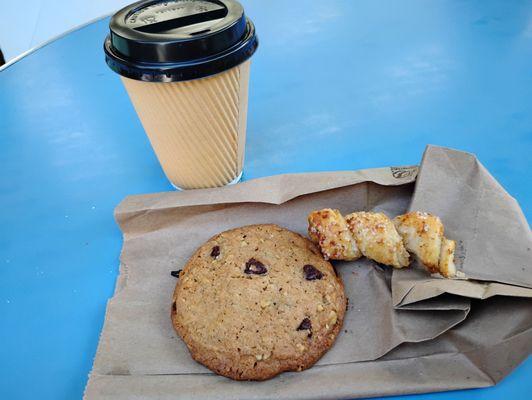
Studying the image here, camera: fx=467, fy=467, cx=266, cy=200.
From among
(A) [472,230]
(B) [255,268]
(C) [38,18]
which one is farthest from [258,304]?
(C) [38,18]

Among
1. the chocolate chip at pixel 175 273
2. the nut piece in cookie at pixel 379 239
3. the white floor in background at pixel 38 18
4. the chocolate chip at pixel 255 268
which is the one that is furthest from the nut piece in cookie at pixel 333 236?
the white floor in background at pixel 38 18

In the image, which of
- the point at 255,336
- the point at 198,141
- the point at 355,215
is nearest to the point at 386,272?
the point at 355,215

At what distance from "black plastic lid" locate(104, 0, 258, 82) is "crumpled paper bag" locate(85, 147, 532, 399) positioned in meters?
0.27

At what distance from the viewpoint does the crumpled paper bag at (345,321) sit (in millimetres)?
726

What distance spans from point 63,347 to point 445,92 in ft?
3.83

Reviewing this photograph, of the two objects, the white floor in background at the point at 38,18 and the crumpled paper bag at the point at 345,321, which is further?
the white floor in background at the point at 38,18

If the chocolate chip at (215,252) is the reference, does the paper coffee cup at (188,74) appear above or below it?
above

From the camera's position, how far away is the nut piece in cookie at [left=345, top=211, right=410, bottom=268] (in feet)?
2.75

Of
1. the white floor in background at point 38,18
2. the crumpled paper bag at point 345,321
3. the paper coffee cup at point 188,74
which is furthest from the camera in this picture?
the white floor in background at point 38,18

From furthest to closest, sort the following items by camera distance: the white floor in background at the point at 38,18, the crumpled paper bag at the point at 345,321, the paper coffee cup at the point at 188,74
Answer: the white floor in background at the point at 38,18 < the paper coffee cup at the point at 188,74 < the crumpled paper bag at the point at 345,321

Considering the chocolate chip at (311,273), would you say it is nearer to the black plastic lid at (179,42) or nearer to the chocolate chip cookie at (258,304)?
the chocolate chip cookie at (258,304)

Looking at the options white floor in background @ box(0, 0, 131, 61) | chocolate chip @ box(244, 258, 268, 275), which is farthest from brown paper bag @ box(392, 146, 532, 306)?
white floor in background @ box(0, 0, 131, 61)

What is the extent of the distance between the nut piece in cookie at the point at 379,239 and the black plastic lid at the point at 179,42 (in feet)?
1.25

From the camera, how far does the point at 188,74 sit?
0.85m
